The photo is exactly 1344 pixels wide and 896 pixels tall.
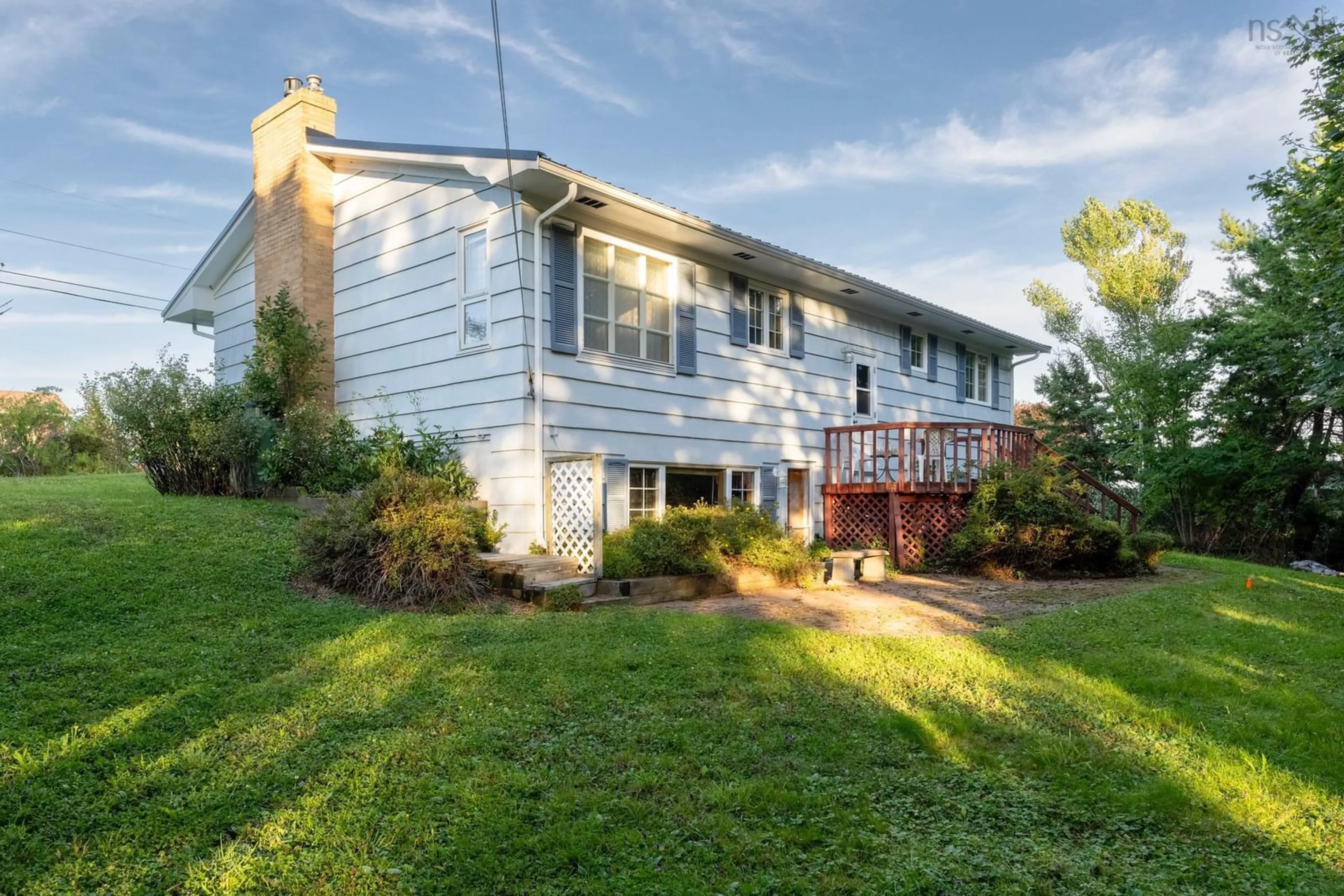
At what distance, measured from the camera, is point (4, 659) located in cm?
427

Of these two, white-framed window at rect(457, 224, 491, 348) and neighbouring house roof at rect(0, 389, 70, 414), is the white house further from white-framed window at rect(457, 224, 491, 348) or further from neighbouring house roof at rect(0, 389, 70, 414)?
neighbouring house roof at rect(0, 389, 70, 414)

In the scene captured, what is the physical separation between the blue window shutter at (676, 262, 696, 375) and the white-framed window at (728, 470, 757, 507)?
6.23ft

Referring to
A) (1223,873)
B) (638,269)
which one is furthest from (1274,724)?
(638,269)

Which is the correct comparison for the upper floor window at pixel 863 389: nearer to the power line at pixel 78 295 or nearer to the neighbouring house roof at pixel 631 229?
the neighbouring house roof at pixel 631 229

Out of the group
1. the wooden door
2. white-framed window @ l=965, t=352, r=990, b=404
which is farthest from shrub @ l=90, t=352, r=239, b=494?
white-framed window @ l=965, t=352, r=990, b=404

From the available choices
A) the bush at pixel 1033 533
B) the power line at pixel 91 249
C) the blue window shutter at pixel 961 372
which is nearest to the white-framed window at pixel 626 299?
the bush at pixel 1033 533

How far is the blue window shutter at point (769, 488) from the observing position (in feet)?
39.7

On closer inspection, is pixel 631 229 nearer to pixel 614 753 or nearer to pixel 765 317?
pixel 765 317

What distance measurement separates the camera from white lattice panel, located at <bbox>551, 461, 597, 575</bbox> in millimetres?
8297

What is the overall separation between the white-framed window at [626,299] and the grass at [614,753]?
460 cm

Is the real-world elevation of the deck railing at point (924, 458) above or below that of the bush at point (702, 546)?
above

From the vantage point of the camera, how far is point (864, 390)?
1464 cm

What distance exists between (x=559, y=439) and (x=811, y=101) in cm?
925

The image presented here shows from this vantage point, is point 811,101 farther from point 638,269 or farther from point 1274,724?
point 1274,724
